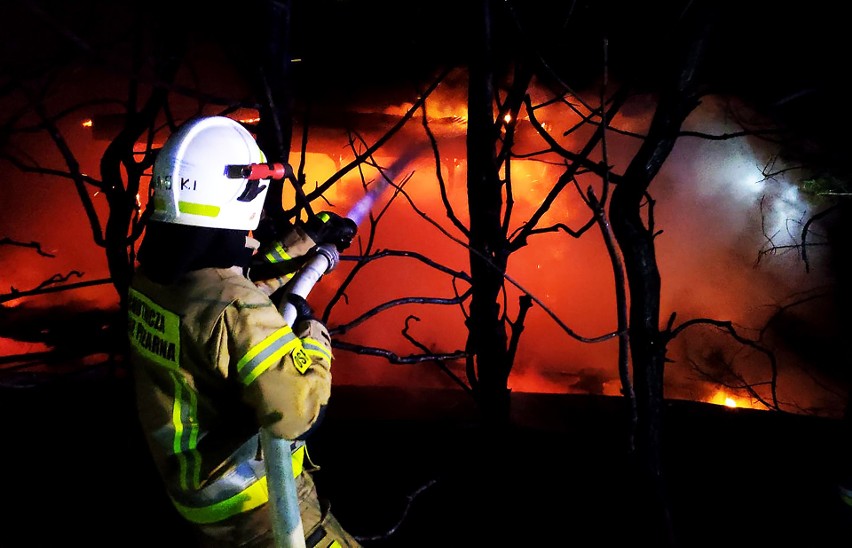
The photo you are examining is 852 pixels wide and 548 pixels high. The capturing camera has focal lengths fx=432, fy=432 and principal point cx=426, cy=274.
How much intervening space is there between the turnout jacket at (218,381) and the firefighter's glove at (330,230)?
63 centimetres

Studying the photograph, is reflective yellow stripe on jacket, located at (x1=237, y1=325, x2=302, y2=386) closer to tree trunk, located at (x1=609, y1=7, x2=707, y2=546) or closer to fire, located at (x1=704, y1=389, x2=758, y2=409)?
tree trunk, located at (x1=609, y1=7, x2=707, y2=546)

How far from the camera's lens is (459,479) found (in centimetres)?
426

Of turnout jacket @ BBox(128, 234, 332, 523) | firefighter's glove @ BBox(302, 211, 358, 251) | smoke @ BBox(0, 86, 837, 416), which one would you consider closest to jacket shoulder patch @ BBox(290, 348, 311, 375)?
turnout jacket @ BBox(128, 234, 332, 523)

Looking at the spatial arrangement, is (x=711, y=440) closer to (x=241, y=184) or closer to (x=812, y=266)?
(x=241, y=184)

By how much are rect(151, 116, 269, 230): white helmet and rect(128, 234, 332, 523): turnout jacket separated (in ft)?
0.82

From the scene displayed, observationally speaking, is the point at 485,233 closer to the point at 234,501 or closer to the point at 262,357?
the point at 262,357

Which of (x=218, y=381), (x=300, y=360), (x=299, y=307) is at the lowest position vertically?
(x=218, y=381)

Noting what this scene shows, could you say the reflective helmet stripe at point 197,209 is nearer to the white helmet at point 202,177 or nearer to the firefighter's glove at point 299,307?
the white helmet at point 202,177

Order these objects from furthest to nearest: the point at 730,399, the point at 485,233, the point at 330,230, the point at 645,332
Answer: the point at 730,399, the point at 485,233, the point at 645,332, the point at 330,230

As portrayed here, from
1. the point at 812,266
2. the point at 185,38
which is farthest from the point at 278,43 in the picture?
the point at 812,266

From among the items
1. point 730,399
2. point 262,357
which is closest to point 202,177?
point 262,357

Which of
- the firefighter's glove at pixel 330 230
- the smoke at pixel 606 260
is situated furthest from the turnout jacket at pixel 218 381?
the smoke at pixel 606 260

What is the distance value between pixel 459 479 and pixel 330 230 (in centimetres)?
304

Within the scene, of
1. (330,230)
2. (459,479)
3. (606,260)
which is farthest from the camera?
(606,260)
